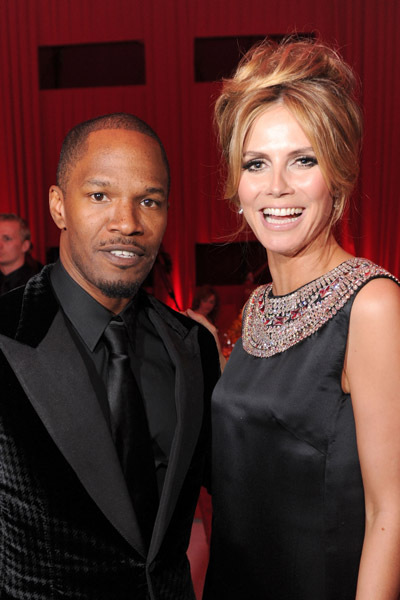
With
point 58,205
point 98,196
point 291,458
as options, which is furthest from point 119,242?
point 291,458

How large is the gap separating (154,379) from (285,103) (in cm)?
71

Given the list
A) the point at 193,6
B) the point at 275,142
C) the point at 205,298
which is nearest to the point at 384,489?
the point at 275,142

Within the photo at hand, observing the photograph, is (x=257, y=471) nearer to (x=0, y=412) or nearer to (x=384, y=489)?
(x=384, y=489)

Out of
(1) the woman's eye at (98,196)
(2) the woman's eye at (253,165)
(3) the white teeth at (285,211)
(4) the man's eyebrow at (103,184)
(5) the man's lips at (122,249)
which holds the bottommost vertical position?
(5) the man's lips at (122,249)

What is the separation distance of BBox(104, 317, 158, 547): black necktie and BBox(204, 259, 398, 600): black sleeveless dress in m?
0.23

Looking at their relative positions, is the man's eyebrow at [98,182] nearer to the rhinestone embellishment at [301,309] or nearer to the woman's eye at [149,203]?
the woman's eye at [149,203]

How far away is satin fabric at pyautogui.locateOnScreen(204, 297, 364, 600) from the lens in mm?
1327

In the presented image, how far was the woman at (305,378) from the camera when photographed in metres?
1.25

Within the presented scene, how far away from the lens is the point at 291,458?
1373 millimetres

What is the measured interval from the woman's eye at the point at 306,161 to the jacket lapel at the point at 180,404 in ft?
1.69

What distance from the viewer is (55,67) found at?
8273mm

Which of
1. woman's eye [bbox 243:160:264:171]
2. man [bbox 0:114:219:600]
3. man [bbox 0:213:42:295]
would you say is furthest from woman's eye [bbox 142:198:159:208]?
man [bbox 0:213:42:295]

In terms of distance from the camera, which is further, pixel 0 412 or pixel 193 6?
pixel 193 6

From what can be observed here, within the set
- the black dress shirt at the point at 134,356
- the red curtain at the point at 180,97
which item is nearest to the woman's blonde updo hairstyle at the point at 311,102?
the black dress shirt at the point at 134,356
